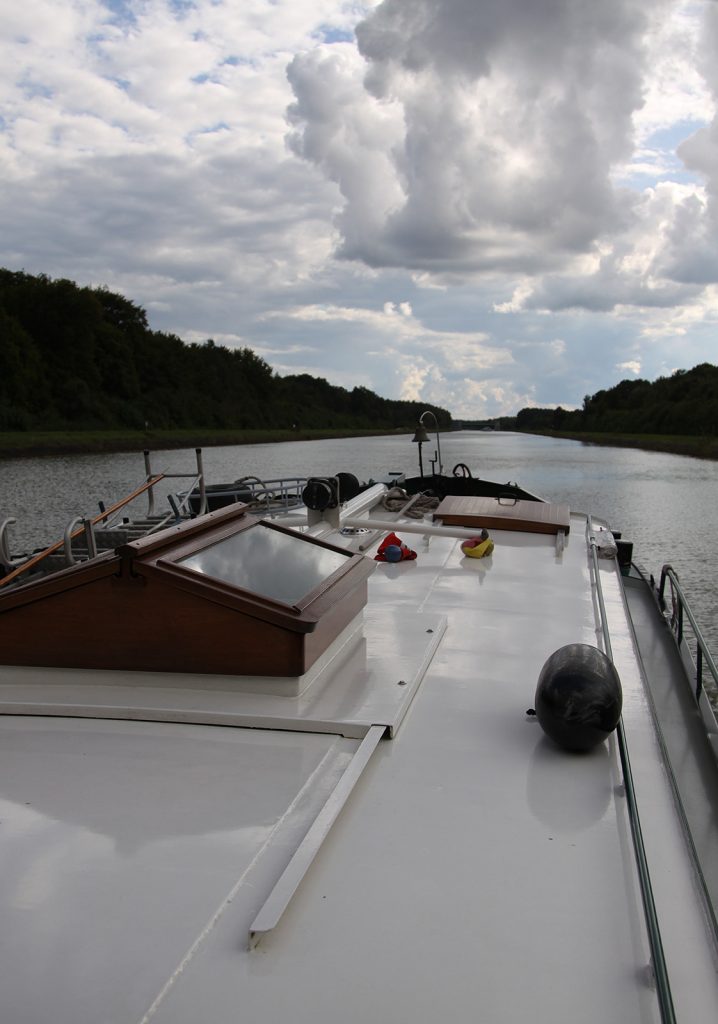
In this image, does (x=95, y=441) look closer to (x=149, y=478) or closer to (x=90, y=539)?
(x=149, y=478)

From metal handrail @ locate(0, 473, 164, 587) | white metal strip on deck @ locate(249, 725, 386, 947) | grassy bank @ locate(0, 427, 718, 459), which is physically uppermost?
metal handrail @ locate(0, 473, 164, 587)

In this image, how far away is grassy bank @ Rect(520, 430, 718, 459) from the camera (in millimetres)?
54959

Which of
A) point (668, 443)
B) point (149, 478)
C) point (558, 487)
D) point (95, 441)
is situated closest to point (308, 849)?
point (149, 478)

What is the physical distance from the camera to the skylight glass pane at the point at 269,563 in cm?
353

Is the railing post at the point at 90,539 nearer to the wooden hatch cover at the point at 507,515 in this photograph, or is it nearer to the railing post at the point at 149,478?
the railing post at the point at 149,478

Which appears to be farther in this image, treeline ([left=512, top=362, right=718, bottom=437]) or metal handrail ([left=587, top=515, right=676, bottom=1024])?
treeline ([left=512, top=362, right=718, bottom=437])

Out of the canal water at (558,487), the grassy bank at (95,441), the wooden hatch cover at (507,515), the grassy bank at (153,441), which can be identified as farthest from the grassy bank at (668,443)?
the wooden hatch cover at (507,515)

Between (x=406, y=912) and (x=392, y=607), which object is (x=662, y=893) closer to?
(x=406, y=912)

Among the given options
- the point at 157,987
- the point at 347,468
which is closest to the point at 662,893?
the point at 157,987

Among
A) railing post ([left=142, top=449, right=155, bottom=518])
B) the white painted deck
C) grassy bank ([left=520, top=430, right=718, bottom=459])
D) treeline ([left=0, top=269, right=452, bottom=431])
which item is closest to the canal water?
grassy bank ([left=520, top=430, right=718, bottom=459])

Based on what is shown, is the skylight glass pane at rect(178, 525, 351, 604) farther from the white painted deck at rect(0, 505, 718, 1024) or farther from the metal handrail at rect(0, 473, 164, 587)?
the metal handrail at rect(0, 473, 164, 587)

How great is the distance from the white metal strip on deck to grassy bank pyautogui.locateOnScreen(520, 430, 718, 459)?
5362 centimetres

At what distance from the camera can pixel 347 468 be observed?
43.1 meters

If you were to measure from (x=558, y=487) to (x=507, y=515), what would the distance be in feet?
89.3
